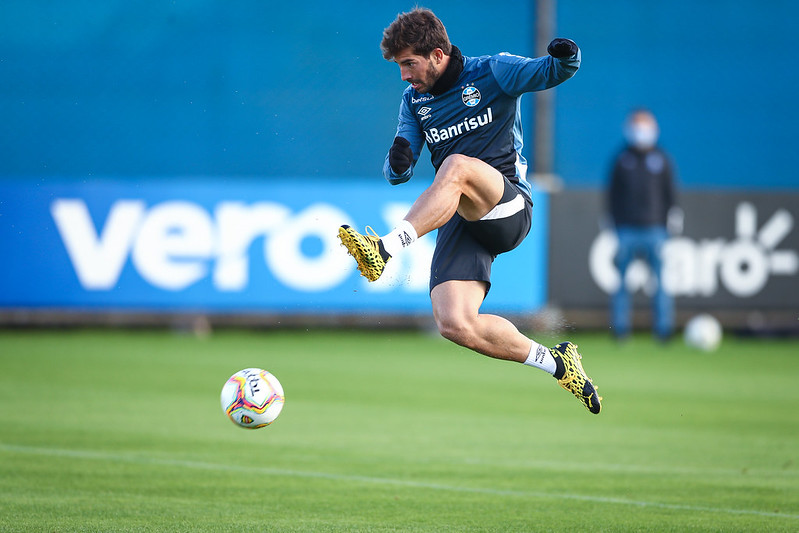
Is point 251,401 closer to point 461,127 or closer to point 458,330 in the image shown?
point 458,330

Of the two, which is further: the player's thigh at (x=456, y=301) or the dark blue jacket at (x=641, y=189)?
the dark blue jacket at (x=641, y=189)

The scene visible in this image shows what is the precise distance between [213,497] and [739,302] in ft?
38.8

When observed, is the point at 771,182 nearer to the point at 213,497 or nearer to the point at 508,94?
the point at 508,94

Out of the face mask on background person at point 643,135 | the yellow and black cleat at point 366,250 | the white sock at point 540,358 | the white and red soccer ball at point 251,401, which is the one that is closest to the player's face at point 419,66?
the yellow and black cleat at point 366,250

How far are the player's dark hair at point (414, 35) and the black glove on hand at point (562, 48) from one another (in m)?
0.76

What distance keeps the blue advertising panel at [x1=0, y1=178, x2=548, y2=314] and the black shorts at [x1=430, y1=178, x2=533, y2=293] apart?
8336 millimetres

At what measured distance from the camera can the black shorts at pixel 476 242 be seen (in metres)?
7.17

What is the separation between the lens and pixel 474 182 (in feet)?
22.2

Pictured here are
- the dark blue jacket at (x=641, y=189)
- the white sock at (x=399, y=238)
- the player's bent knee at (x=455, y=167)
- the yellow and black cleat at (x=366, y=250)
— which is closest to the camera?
the yellow and black cleat at (x=366, y=250)

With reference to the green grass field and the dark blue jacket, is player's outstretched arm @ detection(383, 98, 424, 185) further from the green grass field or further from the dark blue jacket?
the dark blue jacket

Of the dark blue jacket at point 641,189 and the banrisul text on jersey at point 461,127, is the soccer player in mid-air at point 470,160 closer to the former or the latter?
the banrisul text on jersey at point 461,127

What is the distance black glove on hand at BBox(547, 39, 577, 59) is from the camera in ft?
21.2

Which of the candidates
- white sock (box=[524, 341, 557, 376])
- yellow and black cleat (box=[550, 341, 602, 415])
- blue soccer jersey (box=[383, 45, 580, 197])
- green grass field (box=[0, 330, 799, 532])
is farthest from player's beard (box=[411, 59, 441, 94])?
green grass field (box=[0, 330, 799, 532])

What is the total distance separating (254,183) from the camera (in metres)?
16.0
